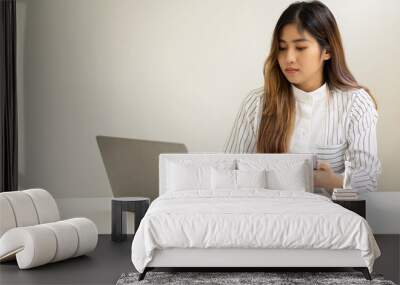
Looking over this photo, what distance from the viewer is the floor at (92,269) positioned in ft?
16.8

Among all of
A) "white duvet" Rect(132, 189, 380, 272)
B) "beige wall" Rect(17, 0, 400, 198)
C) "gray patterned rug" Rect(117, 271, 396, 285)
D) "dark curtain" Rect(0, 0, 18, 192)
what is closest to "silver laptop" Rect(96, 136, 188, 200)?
"beige wall" Rect(17, 0, 400, 198)

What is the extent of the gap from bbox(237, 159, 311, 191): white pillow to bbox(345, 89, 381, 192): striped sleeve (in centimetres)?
73

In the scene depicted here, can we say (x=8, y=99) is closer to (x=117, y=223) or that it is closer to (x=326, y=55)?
(x=117, y=223)

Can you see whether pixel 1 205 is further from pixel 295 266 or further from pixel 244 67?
pixel 244 67

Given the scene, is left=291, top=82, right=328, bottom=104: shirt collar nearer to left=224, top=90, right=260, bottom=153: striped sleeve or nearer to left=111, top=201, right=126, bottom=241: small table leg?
left=224, top=90, right=260, bottom=153: striped sleeve

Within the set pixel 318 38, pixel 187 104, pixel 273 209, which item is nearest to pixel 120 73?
pixel 187 104

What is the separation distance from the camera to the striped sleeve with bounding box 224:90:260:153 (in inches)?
290

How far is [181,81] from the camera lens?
7371 mm

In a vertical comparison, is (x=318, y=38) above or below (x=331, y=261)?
above

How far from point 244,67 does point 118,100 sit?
1.37 meters

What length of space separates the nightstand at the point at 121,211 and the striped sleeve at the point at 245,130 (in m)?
1.12

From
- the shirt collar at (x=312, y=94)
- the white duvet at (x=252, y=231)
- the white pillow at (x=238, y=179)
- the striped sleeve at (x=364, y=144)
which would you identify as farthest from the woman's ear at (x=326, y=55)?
the white duvet at (x=252, y=231)

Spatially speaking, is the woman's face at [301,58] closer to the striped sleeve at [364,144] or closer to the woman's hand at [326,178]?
the striped sleeve at [364,144]

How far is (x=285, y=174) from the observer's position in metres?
6.64
